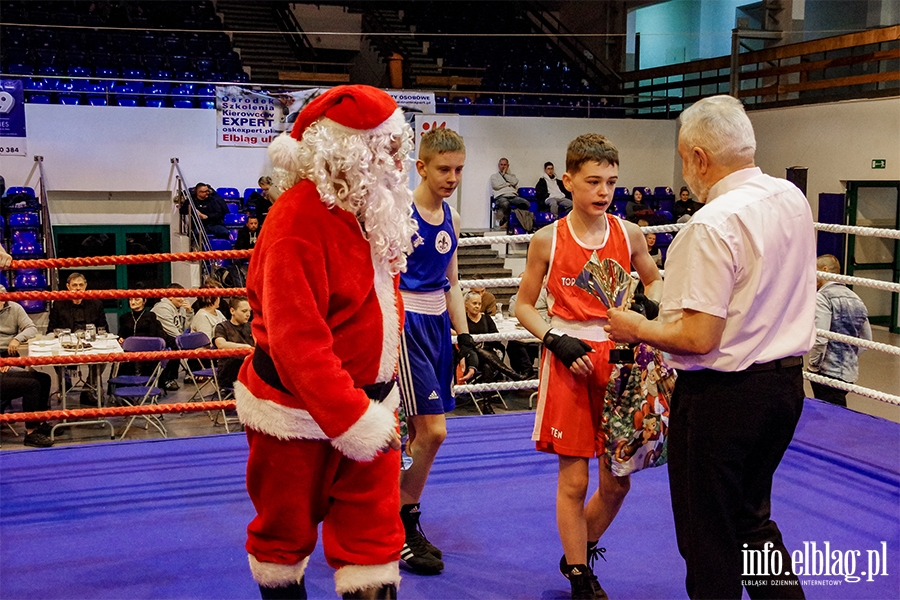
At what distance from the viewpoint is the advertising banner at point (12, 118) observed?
387 inches

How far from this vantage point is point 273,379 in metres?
1.75

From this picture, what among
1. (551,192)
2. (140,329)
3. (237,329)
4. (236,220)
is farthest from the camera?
(551,192)

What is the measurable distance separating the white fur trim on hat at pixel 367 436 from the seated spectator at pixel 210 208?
9.02 m

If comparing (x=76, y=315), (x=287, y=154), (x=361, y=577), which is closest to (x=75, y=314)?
(x=76, y=315)

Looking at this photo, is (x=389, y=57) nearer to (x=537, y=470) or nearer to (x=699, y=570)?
(x=537, y=470)

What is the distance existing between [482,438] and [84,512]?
172 cm

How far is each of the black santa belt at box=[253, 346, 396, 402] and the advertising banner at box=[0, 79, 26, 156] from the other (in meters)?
9.70

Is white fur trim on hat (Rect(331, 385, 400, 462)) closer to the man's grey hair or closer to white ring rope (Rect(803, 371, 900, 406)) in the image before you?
the man's grey hair

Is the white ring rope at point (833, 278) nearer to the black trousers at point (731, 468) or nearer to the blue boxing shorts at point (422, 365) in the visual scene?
the blue boxing shorts at point (422, 365)

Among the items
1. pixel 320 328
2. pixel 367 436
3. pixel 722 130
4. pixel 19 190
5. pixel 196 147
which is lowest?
pixel 367 436

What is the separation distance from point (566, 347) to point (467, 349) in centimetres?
70

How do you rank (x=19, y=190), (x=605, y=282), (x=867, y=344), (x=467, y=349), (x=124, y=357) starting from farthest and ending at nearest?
1. (x=19, y=190)
2. (x=867, y=344)
3. (x=124, y=357)
4. (x=467, y=349)
5. (x=605, y=282)

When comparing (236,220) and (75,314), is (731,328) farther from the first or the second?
(236,220)

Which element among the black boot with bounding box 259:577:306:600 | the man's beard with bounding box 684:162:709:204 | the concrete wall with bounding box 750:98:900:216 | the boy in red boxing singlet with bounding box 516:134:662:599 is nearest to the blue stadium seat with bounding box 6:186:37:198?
the boy in red boxing singlet with bounding box 516:134:662:599
